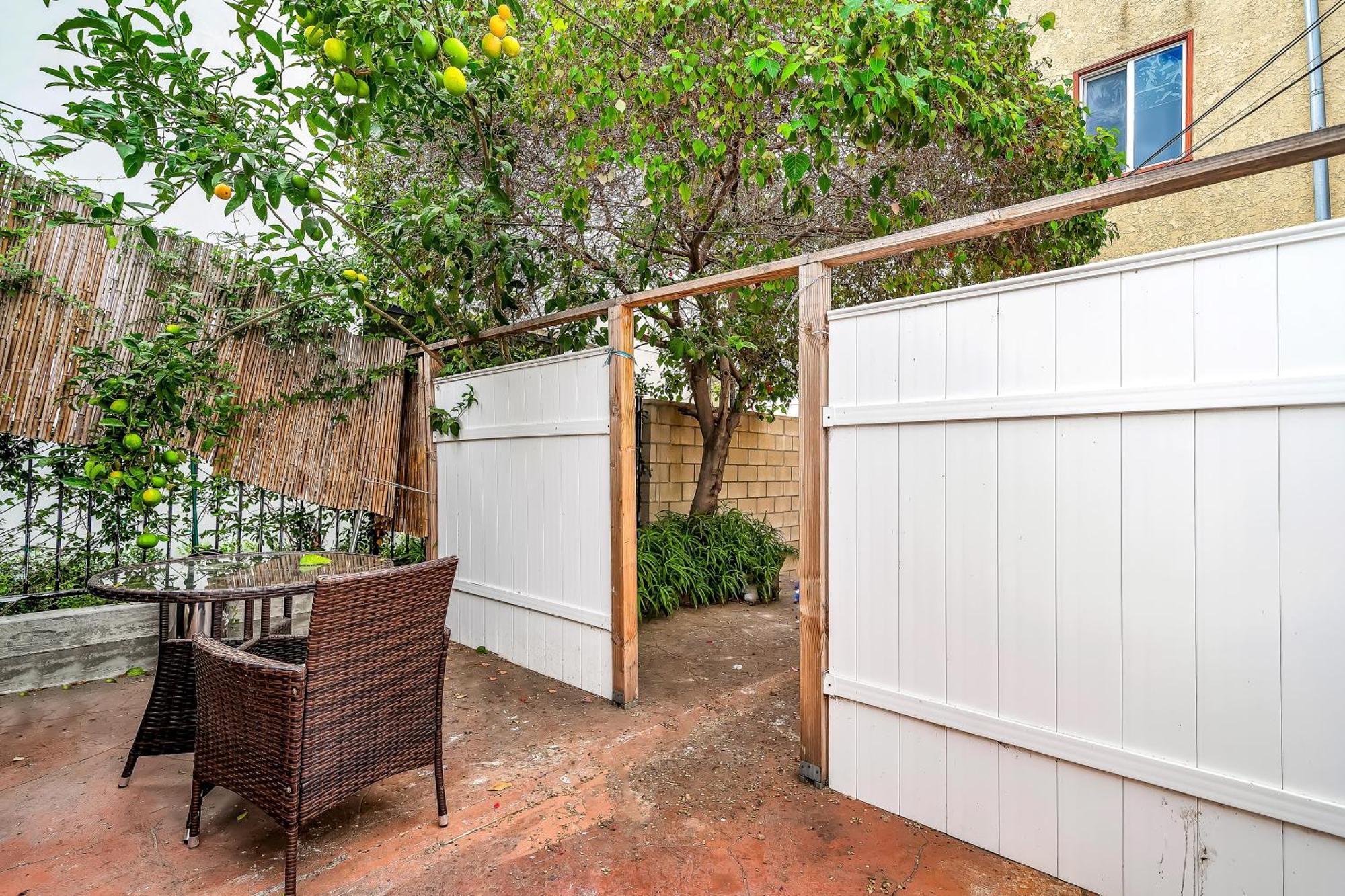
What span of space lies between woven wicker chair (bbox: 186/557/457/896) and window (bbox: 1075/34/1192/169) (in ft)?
20.4

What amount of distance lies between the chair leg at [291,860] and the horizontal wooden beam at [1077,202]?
2284 mm

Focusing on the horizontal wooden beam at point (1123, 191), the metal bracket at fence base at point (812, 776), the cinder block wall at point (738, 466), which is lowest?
the metal bracket at fence base at point (812, 776)

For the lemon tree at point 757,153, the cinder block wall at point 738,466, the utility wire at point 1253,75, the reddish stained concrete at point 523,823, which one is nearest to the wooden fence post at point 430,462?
the lemon tree at point 757,153

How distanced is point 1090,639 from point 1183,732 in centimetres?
28

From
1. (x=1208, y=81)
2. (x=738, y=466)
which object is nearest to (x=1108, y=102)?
(x=1208, y=81)

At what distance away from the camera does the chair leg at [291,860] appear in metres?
1.74

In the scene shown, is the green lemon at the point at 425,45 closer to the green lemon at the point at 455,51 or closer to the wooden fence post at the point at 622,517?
the green lemon at the point at 455,51

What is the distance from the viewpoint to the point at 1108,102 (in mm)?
5664

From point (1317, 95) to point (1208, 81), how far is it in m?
0.76

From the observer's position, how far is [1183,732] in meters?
1.65

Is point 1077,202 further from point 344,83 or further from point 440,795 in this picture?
point 440,795

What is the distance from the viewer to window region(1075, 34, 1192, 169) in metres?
5.30

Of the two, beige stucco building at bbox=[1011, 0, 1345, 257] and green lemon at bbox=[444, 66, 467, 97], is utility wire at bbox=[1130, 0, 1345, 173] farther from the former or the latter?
green lemon at bbox=[444, 66, 467, 97]

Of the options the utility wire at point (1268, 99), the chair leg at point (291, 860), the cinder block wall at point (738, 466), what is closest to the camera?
the chair leg at point (291, 860)
